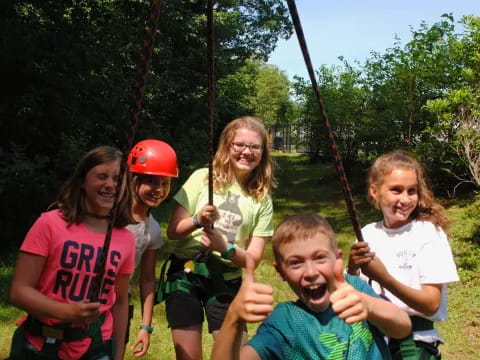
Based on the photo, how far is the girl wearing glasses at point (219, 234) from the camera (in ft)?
10.1

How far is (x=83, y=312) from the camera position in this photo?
6.92ft

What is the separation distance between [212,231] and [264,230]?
1.70 feet

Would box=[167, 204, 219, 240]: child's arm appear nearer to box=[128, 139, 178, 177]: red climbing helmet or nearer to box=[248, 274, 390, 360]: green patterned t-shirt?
box=[128, 139, 178, 177]: red climbing helmet

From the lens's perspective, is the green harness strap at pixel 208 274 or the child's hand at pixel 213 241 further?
the green harness strap at pixel 208 274

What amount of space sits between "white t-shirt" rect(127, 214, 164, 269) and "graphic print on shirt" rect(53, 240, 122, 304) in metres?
0.61

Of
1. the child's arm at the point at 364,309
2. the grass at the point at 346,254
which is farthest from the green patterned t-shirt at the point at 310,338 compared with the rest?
the grass at the point at 346,254

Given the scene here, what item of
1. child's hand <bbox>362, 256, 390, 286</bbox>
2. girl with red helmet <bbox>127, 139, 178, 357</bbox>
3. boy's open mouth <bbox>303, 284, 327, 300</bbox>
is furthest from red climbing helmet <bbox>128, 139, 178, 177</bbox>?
boy's open mouth <bbox>303, 284, 327, 300</bbox>

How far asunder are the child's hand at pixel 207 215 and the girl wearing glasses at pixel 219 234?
0.04 m

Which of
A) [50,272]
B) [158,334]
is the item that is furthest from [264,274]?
[50,272]

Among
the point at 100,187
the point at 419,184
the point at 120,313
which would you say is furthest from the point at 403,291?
the point at 100,187

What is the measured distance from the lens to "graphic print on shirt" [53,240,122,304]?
239 cm

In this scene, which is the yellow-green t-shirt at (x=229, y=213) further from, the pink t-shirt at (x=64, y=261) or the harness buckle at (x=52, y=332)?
the harness buckle at (x=52, y=332)

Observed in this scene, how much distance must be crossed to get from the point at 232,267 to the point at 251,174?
63 centimetres

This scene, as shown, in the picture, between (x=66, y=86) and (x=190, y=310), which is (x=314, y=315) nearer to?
(x=190, y=310)
